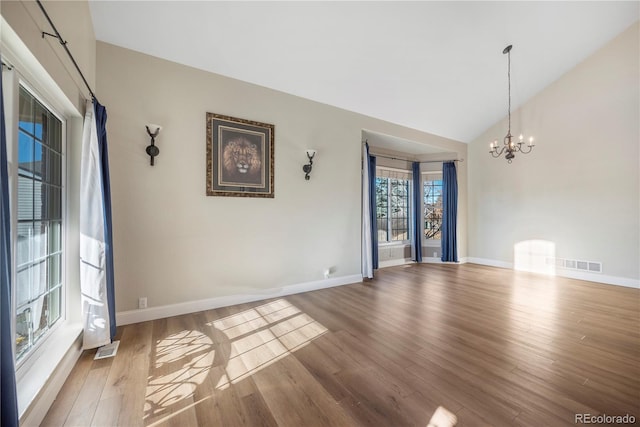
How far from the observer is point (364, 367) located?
2010mm

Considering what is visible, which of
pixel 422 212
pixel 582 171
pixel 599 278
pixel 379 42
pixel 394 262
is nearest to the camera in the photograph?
pixel 379 42

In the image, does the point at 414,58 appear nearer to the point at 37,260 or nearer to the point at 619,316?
the point at 619,316

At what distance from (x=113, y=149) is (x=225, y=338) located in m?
2.33

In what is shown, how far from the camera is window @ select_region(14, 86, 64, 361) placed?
5.32 ft

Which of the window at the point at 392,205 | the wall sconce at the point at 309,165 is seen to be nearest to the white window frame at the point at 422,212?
the window at the point at 392,205

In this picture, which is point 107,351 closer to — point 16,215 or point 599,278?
point 16,215

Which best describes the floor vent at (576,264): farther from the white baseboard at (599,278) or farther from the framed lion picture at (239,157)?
the framed lion picture at (239,157)

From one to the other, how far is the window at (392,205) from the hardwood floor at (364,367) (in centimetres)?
298

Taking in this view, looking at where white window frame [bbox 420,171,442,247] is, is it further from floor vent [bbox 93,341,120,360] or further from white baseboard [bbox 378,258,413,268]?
floor vent [bbox 93,341,120,360]

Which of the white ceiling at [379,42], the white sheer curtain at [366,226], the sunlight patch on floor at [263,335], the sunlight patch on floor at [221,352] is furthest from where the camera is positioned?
the white sheer curtain at [366,226]

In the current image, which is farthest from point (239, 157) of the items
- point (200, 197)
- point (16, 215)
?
point (16, 215)

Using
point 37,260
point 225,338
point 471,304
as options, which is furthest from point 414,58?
point 37,260

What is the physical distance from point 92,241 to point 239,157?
5.87ft

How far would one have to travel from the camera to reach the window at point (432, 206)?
21.9 ft
